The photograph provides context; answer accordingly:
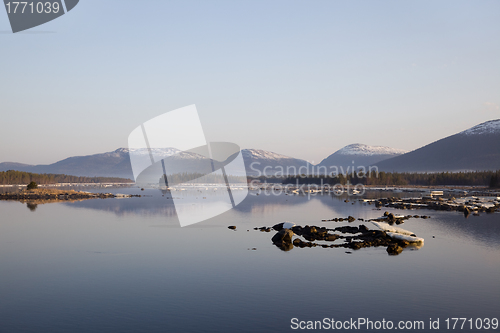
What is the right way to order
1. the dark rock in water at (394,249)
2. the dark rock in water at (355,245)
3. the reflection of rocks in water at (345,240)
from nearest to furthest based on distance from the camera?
the dark rock in water at (394,249), the dark rock in water at (355,245), the reflection of rocks in water at (345,240)

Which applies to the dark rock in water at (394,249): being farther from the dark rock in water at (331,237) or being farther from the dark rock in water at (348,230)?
the dark rock in water at (348,230)

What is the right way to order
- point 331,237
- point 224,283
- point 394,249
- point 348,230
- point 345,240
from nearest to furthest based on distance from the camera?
point 224,283 < point 394,249 < point 345,240 < point 331,237 < point 348,230

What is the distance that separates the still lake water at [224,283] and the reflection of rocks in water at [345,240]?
0.94 meters

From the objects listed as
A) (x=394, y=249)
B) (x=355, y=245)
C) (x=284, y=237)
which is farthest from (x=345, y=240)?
(x=284, y=237)

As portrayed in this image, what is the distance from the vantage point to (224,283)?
18578mm

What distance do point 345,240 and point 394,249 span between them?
165 inches

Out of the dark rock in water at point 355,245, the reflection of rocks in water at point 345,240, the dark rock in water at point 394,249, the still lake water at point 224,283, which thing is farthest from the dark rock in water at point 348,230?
the dark rock in water at point 394,249

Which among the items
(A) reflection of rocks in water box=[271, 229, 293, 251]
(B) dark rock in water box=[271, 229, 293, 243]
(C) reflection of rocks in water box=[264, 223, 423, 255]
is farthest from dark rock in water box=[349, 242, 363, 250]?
(B) dark rock in water box=[271, 229, 293, 243]

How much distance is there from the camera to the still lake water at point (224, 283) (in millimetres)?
14438

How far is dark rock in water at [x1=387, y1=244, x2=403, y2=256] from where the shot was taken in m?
25.0

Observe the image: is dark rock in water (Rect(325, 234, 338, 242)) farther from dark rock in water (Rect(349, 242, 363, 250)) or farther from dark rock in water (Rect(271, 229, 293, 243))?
→ dark rock in water (Rect(271, 229, 293, 243))

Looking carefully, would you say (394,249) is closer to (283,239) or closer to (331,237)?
(331,237)

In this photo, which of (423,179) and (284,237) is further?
(423,179)

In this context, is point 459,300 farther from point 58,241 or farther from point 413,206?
point 413,206
